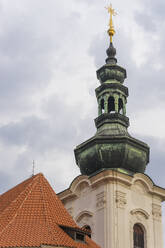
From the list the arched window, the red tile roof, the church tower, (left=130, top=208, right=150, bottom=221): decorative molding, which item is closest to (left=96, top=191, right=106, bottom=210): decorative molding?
the church tower

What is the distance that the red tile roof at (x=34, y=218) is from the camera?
19.5m

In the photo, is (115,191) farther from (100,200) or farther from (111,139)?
(111,139)

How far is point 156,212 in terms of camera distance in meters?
28.2

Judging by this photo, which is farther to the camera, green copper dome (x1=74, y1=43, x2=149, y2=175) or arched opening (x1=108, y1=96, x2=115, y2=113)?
arched opening (x1=108, y1=96, x2=115, y2=113)

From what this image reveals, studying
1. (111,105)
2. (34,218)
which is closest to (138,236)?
(111,105)

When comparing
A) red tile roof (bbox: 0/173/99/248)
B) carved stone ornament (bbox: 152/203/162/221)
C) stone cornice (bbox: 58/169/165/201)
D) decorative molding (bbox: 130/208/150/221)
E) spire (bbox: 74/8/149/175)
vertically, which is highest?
spire (bbox: 74/8/149/175)

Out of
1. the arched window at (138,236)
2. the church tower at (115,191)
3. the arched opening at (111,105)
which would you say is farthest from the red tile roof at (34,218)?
the arched opening at (111,105)

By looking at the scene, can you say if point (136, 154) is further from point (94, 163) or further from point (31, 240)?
point (31, 240)

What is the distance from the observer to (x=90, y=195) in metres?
28.0

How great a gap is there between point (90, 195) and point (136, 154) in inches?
113

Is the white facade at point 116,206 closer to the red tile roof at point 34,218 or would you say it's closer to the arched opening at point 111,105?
the red tile roof at point 34,218

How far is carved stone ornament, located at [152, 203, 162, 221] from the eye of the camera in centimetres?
2809

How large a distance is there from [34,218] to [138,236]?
793 cm

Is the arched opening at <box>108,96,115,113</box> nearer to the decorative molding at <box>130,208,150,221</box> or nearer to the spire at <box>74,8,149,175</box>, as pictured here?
the spire at <box>74,8,149,175</box>
